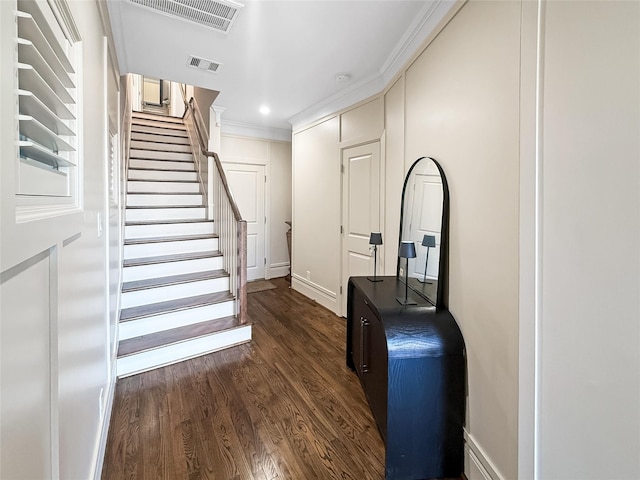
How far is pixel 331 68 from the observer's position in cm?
282

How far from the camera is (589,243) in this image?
0.93m

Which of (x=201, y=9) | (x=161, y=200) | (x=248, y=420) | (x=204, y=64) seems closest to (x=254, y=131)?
(x=161, y=200)

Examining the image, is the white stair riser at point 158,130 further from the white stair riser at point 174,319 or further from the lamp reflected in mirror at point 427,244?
the lamp reflected in mirror at point 427,244

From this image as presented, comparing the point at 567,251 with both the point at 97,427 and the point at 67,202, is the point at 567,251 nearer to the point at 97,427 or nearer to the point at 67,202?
the point at 67,202

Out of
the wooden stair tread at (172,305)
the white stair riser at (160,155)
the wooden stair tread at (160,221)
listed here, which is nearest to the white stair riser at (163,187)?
the wooden stair tread at (160,221)

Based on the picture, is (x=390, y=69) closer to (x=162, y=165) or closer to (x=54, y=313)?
(x=54, y=313)

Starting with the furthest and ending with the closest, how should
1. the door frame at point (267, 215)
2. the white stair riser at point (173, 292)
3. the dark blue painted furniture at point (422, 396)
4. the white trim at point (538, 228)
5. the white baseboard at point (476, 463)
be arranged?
the door frame at point (267, 215) < the white stair riser at point (173, 292) < the dark blue painted furniture at point (422, 396) < the white baseboard at point (476, 463) < the white trim at point (538, 228)

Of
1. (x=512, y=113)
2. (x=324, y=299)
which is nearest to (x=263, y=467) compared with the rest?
(x=512, y=113)

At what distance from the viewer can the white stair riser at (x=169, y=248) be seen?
130 inches

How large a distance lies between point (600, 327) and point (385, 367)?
93cm

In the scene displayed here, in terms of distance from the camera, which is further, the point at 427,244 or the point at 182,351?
the point at 182,351

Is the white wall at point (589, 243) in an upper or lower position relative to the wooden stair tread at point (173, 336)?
upper

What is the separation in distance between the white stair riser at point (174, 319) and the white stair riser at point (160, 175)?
7.71 ft

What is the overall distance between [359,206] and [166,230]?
237cm
